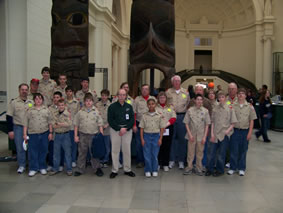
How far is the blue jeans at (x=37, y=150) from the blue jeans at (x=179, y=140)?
255cm

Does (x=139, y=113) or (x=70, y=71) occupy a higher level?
(x=70, y=71)

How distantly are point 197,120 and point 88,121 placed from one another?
206cm

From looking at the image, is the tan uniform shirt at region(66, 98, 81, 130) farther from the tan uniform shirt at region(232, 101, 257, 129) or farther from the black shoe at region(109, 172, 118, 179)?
the tan uniform shirt at region(232, 101, 257, 129)

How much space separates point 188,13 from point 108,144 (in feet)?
89.7

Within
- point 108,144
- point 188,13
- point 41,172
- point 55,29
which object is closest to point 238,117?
point 108,144

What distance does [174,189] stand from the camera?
4793 millimetres

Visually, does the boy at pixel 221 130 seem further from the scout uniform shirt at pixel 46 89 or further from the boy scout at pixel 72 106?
the scout uniform shirt at pixel 46 89

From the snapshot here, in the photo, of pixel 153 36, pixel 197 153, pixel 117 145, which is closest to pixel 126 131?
pixel 117 145

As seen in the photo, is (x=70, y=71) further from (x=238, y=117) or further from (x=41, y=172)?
(x=238, y=117)

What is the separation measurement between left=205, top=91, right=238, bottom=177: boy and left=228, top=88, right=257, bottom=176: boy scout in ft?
0.48

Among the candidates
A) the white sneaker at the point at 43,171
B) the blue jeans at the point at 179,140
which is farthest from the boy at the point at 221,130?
the white sneaker at the point at 43,171

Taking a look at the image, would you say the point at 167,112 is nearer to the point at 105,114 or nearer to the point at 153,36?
the point at 105,114

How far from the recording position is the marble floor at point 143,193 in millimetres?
4023

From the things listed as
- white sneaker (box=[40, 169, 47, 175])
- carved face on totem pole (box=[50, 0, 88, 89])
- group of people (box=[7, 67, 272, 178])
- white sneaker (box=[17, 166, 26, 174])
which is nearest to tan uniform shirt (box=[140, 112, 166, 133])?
group of people (box=[7, 67, 272, 178])
